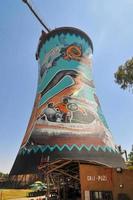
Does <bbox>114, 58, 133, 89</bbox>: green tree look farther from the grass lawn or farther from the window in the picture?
the grass lawn

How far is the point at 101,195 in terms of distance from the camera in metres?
13.2

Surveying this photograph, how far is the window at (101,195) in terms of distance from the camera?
13.1 meters

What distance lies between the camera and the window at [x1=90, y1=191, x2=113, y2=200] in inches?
515

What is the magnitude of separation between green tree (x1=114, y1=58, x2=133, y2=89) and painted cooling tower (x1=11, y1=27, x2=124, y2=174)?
11.4m

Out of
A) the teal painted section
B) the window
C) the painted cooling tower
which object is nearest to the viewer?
the window

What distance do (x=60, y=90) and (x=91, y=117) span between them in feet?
18.8

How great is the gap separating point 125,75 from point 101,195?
855 cm

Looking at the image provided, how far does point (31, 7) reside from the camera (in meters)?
47.5

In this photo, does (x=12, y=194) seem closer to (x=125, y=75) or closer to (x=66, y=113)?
(x=66, y=113)

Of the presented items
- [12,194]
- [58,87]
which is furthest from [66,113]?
[12,194]

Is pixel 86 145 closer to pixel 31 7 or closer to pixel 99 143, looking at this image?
pixel 99 143

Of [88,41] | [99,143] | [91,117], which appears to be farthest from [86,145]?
[88,41]

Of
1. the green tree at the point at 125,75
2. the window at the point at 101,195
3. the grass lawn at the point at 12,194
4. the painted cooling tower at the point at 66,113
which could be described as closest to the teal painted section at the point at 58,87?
the painted cooling tower at the point at 66,113

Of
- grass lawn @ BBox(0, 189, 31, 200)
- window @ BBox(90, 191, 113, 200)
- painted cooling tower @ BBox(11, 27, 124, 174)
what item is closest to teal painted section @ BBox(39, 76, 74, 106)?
painted cooling tower @ BBox(11, 27, 124, 174)
